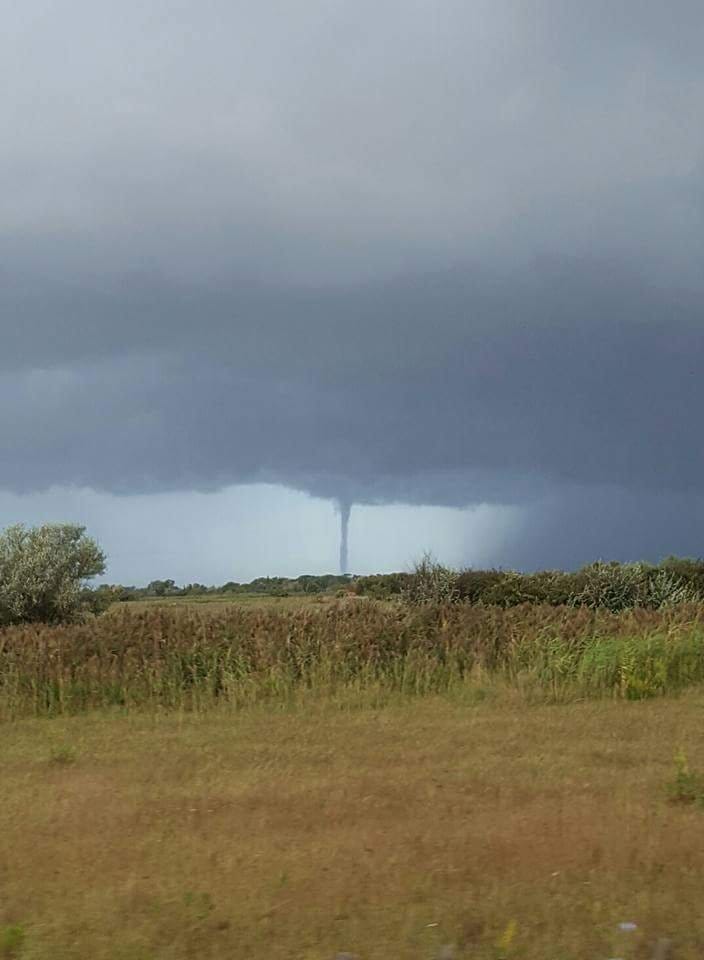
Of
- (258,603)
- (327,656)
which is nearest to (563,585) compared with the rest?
(258,603)

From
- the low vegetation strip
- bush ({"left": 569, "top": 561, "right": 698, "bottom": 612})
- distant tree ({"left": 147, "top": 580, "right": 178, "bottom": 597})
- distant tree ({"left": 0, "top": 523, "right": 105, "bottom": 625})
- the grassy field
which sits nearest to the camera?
the low vegetation strip

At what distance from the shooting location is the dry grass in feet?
18.7

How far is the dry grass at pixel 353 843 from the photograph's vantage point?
18.7ft

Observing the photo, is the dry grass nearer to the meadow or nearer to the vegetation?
the meadow

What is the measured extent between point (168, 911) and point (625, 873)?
283 cm

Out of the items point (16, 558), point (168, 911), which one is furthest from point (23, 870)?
point (16, 558)

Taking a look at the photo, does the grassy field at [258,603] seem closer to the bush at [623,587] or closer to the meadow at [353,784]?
the meadow at [353,784]

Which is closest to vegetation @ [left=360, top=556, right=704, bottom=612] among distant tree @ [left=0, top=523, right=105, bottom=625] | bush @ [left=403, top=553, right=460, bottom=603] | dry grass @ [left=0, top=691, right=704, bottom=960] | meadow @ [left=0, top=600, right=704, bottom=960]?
bush @ [left=403, top=553, right=460, bottom=603]

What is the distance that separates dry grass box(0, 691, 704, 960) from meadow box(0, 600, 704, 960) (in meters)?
0.03

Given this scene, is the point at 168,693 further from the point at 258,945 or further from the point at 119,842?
the point at 258,945

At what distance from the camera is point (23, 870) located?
7.04 m

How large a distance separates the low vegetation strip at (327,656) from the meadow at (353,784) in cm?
4

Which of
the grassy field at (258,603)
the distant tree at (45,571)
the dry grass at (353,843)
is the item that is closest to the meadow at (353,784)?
the dry grass at (353,843)

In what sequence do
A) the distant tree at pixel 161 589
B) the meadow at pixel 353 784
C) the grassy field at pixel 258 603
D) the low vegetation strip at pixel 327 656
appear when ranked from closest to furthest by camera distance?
1. the meadow at pixel 353 784
2. the low vegetation strip at pixel 327 656
3. the grassy field at pixel 258 603
4. the distant tree at pixel 161 589
